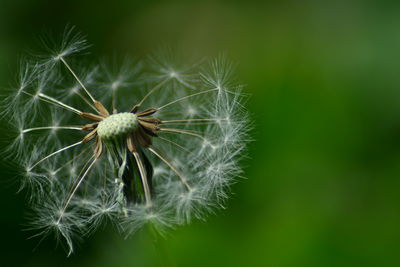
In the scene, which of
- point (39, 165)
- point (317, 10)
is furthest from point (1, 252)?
point (317, 10)

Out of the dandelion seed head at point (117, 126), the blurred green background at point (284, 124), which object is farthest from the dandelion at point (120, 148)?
the blurred green background at point (284, 124)

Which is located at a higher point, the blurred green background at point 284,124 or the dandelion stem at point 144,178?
the blurred green background at point 284,124

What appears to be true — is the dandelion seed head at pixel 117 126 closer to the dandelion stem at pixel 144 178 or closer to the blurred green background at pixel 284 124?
the dandelion stem at pixel 144 178

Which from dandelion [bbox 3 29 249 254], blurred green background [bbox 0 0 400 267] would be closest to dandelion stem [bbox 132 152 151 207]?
dandelion [bbox 3 29 249 254]

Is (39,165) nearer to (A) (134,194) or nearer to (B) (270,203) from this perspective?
(A) (134,194)

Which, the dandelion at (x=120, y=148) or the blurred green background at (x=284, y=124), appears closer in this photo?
the dandelion at (x=120, y=148)

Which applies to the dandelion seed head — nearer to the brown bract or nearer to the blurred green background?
the brown bract
